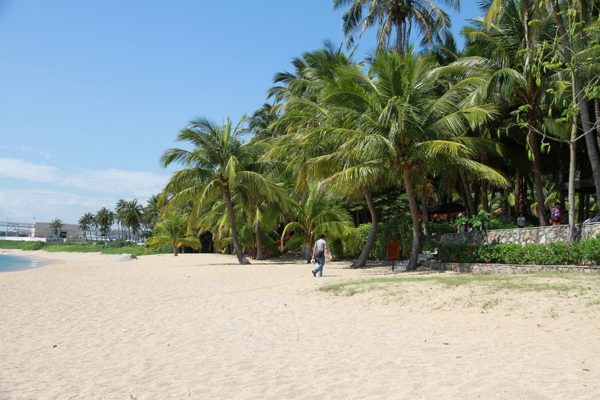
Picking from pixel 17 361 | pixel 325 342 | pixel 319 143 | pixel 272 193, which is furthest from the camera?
pixel 272 193

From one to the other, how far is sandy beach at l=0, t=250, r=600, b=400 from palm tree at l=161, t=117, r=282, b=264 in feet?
33.7

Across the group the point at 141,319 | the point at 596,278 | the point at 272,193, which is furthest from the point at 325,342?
the point at 272,193

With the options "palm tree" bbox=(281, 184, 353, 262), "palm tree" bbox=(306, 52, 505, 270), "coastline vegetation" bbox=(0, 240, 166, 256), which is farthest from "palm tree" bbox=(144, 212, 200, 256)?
"palm tree" bbox=(306, 52, 505, 270)

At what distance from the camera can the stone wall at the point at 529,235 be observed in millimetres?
12203

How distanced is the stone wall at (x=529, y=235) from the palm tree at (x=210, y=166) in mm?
9182

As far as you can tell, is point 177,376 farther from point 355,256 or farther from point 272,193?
point 355,256

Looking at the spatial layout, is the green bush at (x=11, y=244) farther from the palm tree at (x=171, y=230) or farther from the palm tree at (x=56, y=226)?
the palm tree at (x=171, y=230)

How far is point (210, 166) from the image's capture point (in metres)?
21.4

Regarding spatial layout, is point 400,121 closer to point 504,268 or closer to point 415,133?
point 415,133

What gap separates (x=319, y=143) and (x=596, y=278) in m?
9.79

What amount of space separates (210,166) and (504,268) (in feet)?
44.7

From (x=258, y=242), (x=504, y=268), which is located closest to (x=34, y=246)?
(x=258, y=242)

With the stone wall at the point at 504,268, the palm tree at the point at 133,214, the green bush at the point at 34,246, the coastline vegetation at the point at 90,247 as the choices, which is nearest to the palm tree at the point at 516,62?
the stone wall at the point at 504,268

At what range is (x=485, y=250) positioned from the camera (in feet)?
45.9
